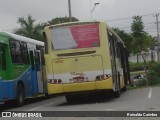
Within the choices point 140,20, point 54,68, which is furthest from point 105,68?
point 140,20

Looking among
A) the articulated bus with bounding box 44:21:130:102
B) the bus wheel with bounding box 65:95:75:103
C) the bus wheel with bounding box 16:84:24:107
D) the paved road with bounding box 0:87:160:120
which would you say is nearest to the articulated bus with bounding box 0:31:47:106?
the bus wheel with bounding box 16:84:24:107

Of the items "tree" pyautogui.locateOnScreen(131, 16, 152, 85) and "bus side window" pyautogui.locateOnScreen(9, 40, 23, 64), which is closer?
"bus side window" pyautogui.locateOnScreen(9, 40, 23, 64)

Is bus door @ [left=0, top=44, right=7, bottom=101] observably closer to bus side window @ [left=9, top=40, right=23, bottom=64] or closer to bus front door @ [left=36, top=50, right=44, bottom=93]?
bus side window @ [left=9, top=40, right=23, bottom=64]

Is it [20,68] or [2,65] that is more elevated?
[2,65]

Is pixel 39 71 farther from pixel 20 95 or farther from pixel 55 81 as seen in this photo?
pixel 55 81

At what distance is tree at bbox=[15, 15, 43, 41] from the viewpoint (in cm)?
5730

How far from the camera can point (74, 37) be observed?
2102 centimetres

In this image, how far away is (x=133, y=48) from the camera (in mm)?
45281

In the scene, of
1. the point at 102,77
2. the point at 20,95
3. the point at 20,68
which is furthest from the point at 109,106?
the point at 20,68

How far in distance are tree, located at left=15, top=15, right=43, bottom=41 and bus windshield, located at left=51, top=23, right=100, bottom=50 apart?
3631cm

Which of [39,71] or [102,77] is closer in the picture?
[102,77]

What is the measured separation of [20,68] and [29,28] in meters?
34.3

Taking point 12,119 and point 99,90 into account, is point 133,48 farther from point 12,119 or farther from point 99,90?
point 12,119

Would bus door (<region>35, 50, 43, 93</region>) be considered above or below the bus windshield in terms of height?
below
